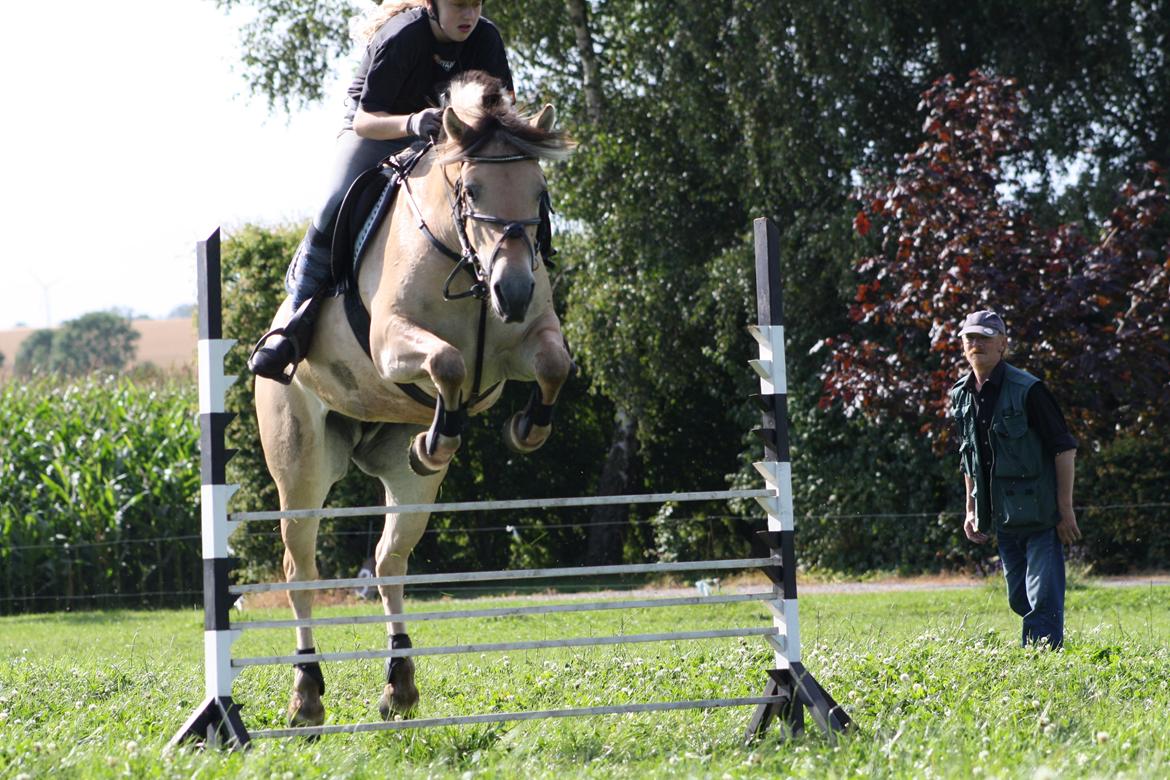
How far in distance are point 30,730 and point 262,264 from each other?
1167cm

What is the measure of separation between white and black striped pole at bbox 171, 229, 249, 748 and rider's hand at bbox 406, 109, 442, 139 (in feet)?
2.96

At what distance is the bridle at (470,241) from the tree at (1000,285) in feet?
Result: 23.2

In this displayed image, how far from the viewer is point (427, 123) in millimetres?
5070

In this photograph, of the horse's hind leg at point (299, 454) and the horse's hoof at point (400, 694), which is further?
the horse's hind leg at point (299, 454)

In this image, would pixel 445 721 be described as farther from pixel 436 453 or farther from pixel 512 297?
pixel 512 297

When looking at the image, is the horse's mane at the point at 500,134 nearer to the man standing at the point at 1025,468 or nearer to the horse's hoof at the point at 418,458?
the horse's hoof at the point at 418,458

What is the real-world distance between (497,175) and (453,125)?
25 cm

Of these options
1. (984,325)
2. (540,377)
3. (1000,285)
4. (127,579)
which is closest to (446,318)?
(540,377)

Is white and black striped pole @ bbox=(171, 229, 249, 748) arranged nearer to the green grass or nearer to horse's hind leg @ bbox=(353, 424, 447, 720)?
the green grass

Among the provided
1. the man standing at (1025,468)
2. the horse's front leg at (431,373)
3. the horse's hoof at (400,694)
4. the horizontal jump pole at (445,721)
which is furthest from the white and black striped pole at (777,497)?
the man standing at (1025,468)

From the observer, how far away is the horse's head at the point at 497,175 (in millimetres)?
4664

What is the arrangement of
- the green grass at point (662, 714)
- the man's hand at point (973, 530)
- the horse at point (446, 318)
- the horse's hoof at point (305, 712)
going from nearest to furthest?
the green grass at point (662, 714)
the horse at point (446, 318)
the horse's hoof at point (305, 712)
the man's hand at point (973, 530)

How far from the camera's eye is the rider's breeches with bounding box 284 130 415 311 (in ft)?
18.9

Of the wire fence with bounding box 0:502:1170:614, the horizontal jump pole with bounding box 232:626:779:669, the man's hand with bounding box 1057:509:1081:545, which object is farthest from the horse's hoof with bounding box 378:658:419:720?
the wire fence with bounding box 0:502:1170:614
